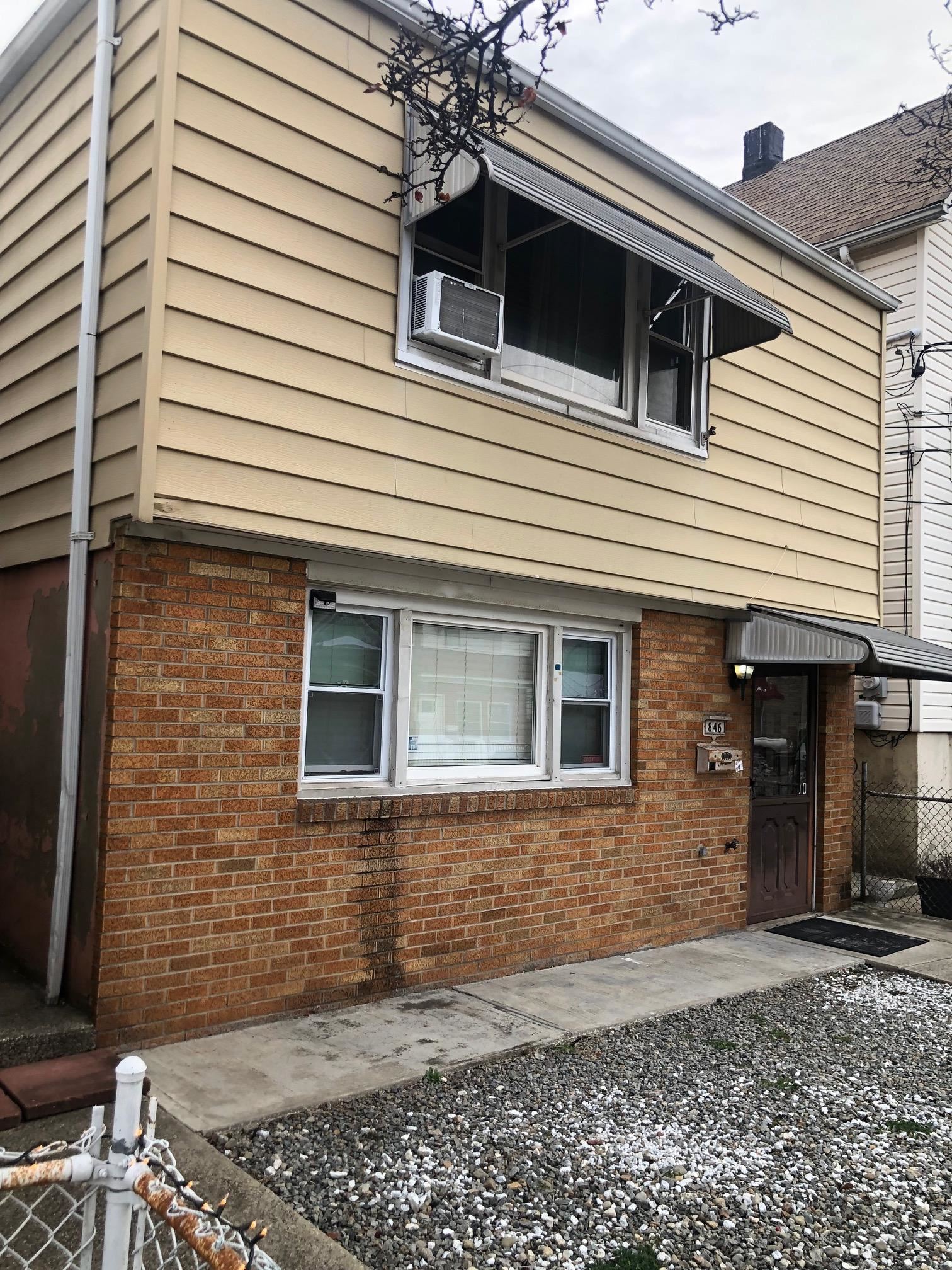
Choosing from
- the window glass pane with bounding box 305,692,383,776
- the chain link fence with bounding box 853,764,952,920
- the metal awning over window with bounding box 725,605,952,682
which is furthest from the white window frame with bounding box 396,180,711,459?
the chain link fence with bounding box 853,764,952,920

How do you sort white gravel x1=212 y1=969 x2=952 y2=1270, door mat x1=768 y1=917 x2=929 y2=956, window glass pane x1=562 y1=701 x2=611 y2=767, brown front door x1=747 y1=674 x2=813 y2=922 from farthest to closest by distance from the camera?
brown front door x1=747 y1=674 x2=813 y2=922 → door mat x1=768 y1=917 x2=929 y2=956 → window glass pane x1=562 y1=701 x2=611 y2=767 → white gravel x1=212 y1=969 x2=952 y2=1270

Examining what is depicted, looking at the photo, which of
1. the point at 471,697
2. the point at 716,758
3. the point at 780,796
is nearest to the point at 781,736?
the point at 780,796

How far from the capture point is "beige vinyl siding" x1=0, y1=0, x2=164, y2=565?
179 inches

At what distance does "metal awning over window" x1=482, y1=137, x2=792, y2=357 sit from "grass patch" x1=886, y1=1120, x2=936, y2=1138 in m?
4.64

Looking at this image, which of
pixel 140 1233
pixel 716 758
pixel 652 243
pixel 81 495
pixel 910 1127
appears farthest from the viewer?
pixel 716 758

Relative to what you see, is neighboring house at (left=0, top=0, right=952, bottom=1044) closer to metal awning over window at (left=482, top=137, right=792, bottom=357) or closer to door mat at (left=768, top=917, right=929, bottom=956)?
metal awning over window at (left=482, top=137, right=792, bottom=357)

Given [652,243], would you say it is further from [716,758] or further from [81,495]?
[716,758]

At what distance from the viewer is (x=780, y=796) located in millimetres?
8484

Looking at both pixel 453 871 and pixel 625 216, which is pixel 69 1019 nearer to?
pixel 453 871

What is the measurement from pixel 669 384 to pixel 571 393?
1.13 m

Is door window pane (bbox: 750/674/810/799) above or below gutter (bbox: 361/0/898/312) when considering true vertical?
below

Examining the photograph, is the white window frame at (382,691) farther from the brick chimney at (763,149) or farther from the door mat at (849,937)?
the brick chimney at (763,149)

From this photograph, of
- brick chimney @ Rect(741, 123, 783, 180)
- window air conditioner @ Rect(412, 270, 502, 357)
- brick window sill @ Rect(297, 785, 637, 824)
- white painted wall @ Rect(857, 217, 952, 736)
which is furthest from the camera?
brick chimney @ Rect(741, 123, 783, 180)

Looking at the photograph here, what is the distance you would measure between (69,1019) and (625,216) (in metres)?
5.37
